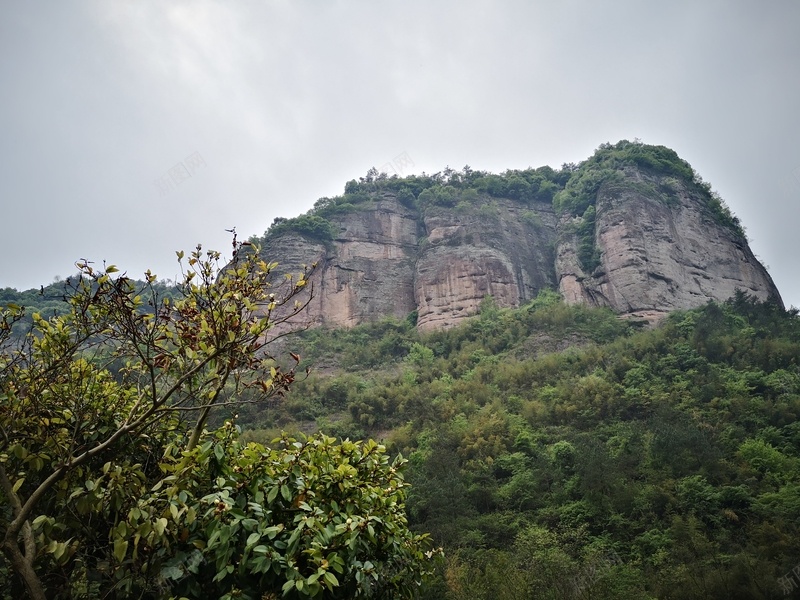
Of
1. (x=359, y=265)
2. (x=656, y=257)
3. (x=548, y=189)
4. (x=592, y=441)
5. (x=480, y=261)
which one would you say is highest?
(x=548, y=189)

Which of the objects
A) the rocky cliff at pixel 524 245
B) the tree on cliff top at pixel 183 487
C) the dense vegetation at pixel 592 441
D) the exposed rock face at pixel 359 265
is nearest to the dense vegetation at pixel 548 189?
the rocky cliff at pixel 524 245

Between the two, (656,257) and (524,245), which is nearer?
(656,257)

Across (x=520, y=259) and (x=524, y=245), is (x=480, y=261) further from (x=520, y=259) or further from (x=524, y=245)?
(x=524, y=245)

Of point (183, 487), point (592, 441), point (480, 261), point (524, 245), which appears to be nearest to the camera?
point (183, 487)

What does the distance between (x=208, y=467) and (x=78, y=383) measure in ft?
4.42

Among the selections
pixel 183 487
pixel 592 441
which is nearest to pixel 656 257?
pixel 592 441

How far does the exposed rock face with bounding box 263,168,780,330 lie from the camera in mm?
33625

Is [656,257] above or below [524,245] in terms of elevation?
below

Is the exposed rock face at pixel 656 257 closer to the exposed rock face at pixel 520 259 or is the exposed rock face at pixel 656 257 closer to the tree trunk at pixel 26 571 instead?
the exposed rock face at pixel 520 259

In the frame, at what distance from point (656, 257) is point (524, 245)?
1022cm

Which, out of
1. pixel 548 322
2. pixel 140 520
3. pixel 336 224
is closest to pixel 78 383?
pixel 140 520

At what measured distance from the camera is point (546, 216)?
4512 centimetres

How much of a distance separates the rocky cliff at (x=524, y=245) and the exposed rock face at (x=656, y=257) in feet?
0.28

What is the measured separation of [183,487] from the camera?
2.91 m
